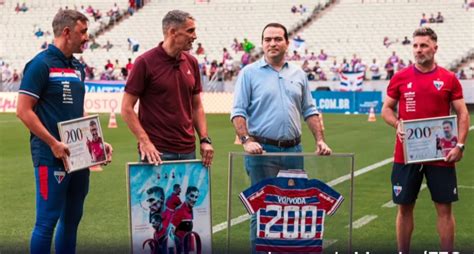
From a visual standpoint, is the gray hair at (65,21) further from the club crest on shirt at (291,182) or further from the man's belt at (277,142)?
the club crest on shirt at (291,182)

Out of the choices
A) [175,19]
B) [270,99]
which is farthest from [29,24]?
[175,19]

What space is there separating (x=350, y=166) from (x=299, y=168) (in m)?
0.39

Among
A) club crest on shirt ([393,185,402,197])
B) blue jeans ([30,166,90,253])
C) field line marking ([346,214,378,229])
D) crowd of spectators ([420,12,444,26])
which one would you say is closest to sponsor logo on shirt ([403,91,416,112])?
club crest on shirt ([393,185,402,197])

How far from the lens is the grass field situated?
23.2 feet

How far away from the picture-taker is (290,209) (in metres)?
6.95

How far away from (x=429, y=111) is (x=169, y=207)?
221 cm

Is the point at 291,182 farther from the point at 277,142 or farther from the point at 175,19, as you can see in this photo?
the point at 175,19

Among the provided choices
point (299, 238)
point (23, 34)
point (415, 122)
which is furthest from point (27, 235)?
point (23, 34)

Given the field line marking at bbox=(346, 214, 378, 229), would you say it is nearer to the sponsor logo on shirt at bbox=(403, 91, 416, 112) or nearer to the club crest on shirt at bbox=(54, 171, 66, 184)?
the sponsor logo on shirt at bbox=(403, 91, 416, 112)

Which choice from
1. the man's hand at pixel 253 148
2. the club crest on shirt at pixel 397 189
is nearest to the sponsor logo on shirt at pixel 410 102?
the club crest on shirt at pixel 397 189

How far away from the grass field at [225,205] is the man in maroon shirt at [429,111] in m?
0.68

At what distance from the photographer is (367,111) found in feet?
116

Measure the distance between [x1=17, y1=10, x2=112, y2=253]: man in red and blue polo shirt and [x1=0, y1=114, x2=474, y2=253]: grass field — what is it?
1342 millimetres

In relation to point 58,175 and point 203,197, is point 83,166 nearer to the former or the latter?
point 58,175
